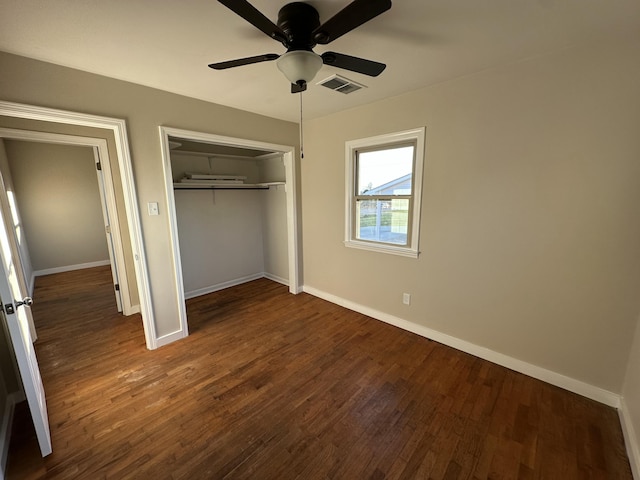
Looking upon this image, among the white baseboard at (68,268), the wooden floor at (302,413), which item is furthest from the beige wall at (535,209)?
the white baseboard at (68,268)

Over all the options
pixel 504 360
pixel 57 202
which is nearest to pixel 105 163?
pixel 57 202

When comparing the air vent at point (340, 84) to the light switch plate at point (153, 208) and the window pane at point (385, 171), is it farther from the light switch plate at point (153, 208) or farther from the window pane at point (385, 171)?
the light switch plate at point (153, 208)

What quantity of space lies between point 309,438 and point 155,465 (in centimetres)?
90

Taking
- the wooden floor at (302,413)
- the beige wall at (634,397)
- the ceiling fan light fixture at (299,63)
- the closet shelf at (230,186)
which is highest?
the ceiling fan light fixture at (299,63)

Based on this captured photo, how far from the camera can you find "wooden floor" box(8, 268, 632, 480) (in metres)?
1.47

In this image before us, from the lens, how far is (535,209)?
199cm

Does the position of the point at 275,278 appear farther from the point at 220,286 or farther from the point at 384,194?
the point at 384,194

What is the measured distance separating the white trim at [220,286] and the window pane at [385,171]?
2617mm

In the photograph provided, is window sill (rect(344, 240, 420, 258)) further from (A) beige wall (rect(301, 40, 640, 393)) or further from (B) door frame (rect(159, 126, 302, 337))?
(B) door frame (rect(159, 126, 302, 337))

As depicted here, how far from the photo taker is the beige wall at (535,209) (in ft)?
5.57

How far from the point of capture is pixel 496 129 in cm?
208

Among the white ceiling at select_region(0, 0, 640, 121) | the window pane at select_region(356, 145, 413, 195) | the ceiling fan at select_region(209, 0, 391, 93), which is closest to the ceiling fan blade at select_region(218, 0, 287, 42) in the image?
the ceiling fan at select_region(209, 0, 391, 93)

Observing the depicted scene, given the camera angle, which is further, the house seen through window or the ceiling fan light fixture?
the house seen through window

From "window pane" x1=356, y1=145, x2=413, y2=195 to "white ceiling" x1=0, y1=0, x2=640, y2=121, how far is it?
2.47 ft
